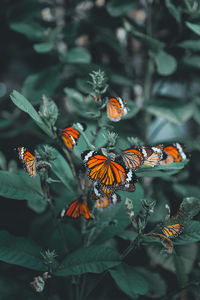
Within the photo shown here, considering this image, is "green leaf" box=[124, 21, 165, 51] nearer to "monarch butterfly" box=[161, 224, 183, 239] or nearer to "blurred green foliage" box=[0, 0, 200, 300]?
"blurred green foliage" box=[0, 0, 200, 300]

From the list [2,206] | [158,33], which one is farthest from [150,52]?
[2,206]

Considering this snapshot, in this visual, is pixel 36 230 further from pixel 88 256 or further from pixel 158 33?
pixel 158 33

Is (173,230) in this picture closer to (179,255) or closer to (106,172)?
(106,172)

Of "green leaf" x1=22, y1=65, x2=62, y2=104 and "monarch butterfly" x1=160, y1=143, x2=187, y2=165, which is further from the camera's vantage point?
"green leaf" x1=22, y1=65, x2=62, y2=104

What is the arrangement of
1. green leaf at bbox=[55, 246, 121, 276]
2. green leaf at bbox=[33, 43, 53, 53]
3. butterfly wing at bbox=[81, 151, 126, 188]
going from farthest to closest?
green leaf at bbox=[33, 43, 53, 53]
green leaf at bbox=[55, 246, 121, 276]
butterfly wing at bbox=[81, 151, 126, 188]

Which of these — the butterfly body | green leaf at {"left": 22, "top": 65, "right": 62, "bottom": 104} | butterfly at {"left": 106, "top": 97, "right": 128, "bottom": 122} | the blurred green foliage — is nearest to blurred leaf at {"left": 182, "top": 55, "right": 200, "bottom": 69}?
the blurred green foliage

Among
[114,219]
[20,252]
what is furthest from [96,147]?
[20,252]

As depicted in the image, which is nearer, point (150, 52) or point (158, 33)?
point (150, 52)
